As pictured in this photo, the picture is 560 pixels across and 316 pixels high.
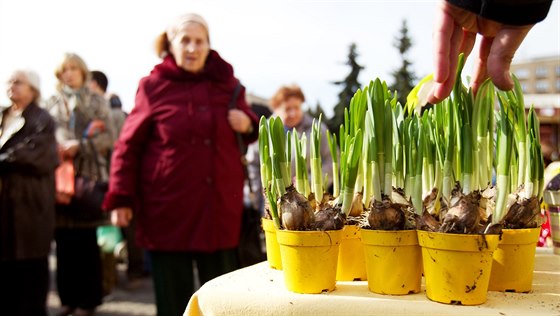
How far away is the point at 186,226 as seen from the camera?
2553mm

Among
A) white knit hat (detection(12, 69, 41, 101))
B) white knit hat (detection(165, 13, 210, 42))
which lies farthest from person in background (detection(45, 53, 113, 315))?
white knit hat (detection(165, 13, 210, 42))

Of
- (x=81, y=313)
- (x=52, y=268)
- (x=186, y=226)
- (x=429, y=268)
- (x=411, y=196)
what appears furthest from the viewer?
(x=52, y=268)

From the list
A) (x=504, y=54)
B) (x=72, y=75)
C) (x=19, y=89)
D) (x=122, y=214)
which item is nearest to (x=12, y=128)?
(x=19, y=89)

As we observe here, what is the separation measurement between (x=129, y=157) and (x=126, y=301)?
7.25 ft

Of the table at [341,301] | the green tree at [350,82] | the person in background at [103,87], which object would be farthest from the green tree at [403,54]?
the table at [341,301]

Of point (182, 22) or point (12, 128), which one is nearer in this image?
point (182, 22)

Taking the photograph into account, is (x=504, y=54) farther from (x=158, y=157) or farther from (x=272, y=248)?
(x=158, y=157)

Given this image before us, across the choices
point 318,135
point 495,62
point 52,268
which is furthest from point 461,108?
point 52,268

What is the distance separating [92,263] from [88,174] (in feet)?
1.88

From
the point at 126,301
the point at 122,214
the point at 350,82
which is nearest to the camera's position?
the point at 122,214

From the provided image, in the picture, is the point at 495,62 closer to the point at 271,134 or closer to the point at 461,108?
the point at 461,108

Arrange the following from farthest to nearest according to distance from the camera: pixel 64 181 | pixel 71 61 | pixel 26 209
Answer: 1. pixel 71 61
2. pixel 64 181
3. pixel 26 209

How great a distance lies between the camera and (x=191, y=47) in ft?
8.61

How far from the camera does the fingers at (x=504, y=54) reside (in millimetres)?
1196
